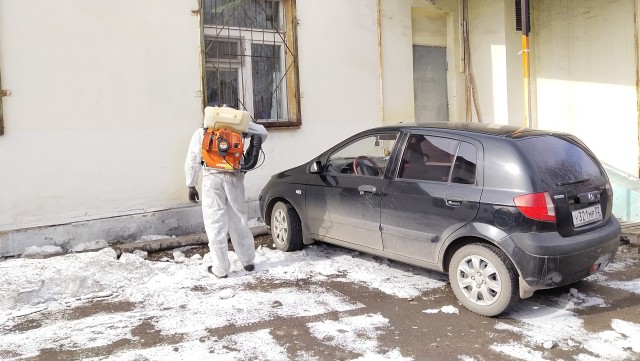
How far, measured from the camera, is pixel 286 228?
6.42 metres

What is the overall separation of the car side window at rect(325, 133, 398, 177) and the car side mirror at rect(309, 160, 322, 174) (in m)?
0.08

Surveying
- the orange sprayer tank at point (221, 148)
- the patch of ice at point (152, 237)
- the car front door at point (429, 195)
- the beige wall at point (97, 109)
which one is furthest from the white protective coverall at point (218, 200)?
the beige wall at point (97, 109)

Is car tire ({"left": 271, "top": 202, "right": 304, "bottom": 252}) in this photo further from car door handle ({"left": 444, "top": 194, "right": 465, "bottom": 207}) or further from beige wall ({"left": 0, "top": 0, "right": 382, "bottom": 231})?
car door handle ({"left": 444, "top": 194, "right": 465, "bottom": 207})

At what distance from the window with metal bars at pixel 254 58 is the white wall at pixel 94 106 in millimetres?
382

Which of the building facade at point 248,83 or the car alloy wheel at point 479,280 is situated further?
the building facade at point 248,83

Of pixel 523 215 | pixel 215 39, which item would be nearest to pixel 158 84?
pixel 215 39

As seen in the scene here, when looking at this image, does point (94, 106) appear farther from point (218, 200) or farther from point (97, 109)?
point (218, 200)

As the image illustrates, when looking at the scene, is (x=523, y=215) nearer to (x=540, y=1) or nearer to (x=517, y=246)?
(x=517, y=246)

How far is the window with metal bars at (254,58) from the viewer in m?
7.88

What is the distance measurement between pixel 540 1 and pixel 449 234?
6866mm

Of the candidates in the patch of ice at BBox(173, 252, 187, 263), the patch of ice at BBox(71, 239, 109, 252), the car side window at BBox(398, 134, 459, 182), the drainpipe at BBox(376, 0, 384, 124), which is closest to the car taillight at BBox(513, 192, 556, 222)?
the car side window at BBox(398, 134, 459, 182)

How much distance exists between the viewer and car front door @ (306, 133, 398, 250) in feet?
17.5

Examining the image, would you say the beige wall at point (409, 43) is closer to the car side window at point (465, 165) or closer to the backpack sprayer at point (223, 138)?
the backpack sprayer at point (223, 138)

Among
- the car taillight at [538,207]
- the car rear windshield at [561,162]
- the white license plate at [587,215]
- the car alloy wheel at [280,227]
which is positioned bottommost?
the car alloy wheel at [280,227]
